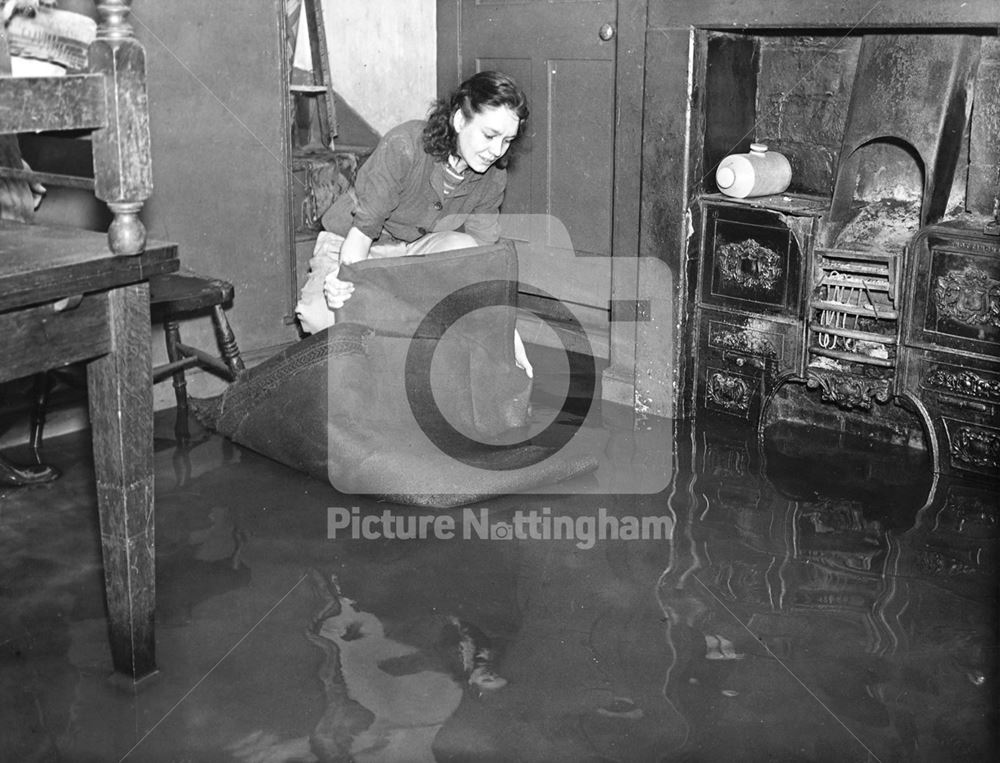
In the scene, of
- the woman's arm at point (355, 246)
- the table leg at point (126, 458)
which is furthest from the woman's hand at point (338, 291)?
the table leg at point (126, 458)

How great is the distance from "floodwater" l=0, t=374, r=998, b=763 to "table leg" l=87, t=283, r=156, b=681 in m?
0.23

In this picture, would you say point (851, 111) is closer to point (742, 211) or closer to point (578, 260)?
point (742, 211)

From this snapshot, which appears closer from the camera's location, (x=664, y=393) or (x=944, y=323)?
(x=944, y=323)

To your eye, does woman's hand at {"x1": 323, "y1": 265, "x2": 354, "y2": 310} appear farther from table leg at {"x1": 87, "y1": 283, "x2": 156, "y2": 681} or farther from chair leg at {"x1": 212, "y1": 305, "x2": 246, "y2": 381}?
table leg at {"x1": 87, "y1": 283, "x2": 156, "y2": 681}

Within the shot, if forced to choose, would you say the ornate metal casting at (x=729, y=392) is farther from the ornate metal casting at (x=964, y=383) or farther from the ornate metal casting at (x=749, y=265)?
the ornate metal casting at (x=964, y=383)

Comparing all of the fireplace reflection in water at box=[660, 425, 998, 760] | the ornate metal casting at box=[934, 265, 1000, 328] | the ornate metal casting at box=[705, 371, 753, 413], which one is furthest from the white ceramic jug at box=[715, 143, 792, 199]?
the fireplace reflection in water at box=[660, 425, 998, 760]

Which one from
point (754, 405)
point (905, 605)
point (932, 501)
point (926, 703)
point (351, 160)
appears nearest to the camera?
point (926, 703)

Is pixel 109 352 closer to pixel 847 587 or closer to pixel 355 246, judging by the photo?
pixel 355 246

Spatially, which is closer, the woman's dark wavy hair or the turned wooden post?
the turned wooden post

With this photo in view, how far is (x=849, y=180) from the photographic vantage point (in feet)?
12.5

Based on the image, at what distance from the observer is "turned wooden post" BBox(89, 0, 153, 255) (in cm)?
194

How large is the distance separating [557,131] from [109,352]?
2856mm

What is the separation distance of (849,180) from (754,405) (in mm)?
842

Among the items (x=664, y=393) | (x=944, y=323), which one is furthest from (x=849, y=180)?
(x=664, y=393)
